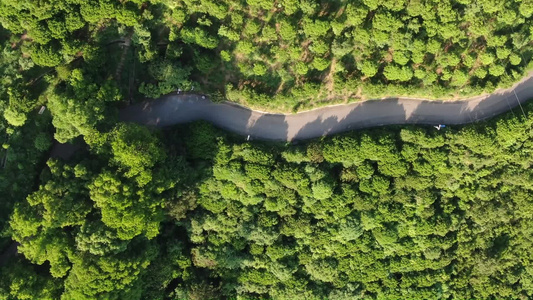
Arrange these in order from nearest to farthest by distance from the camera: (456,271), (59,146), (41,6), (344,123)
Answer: (41,6)
(59,146)
(344,123)
(456,271)

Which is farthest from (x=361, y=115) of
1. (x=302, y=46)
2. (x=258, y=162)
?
(x=258, y=162)

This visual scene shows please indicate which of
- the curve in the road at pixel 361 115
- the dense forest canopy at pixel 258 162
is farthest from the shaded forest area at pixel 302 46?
the curve in the road at pixel 361 115

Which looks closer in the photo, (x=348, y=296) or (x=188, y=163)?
(x=188, y=163)

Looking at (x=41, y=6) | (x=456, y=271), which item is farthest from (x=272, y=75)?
(x=456, y=271)

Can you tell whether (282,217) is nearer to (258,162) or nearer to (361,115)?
(258,162)

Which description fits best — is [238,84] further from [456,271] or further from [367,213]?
[456,271]

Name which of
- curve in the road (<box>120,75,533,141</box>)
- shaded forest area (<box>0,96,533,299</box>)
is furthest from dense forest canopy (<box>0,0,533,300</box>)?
curve in the road (<box>120,75,533,141</box>)

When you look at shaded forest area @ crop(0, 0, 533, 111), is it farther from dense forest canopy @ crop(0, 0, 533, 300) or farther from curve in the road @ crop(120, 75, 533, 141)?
curve in the road @ crop(120, 75, 533, 141)

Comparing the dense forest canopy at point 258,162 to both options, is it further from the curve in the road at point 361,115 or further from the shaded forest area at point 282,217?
the curve in the road at point 361,115
